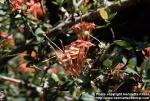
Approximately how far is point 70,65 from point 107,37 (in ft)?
4.47

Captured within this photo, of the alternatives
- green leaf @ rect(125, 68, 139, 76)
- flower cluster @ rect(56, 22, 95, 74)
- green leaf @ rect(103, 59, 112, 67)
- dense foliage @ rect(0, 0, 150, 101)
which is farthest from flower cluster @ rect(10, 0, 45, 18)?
green leaf @ rect(125, 68, 139, 76)

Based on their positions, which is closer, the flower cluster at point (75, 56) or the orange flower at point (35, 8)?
the flower cluster at point (75, 56)

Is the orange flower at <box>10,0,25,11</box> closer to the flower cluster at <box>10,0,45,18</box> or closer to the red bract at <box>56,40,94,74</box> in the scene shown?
the flower cluster at <box>10,0,45,18</box>

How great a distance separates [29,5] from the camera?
276cm

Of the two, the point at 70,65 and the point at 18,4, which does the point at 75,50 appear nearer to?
the point at 70,65

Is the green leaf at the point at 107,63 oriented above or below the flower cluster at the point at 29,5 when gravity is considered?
below

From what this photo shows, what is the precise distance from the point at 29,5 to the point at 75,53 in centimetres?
70

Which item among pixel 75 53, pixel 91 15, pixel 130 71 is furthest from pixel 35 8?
pixel 130 71

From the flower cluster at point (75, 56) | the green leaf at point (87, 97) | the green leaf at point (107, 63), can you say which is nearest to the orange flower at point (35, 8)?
the flower cluster at point (75, 56)

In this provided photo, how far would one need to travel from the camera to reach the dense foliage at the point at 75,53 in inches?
89.8

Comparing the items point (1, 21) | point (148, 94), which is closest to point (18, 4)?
point (1, 21)

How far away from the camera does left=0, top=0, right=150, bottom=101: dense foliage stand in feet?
7.48

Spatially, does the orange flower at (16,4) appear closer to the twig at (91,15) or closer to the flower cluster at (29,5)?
the flower cluster at (29,5)

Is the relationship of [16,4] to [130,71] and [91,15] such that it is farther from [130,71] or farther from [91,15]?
[130,71]
